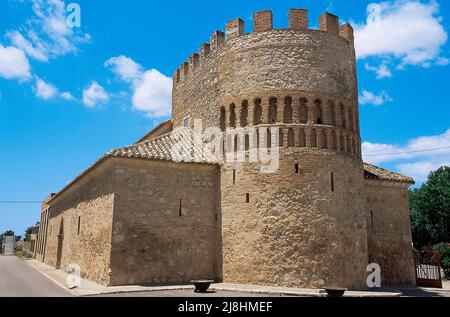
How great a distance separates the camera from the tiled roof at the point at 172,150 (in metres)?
14.7

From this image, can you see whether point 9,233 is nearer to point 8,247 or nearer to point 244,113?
point 8,247

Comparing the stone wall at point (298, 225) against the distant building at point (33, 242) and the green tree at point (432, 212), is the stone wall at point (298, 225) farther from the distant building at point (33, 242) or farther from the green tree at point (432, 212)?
the distant building at point (33, 242)

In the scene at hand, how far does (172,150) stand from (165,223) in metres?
3.21

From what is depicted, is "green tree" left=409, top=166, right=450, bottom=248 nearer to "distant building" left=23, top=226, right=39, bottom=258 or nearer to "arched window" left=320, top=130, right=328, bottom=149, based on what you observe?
"arched window" left=320, top=130, right=328, bottom=149

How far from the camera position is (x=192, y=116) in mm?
18797

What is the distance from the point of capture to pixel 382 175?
1817 centimetres

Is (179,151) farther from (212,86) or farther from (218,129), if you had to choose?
(212,86)

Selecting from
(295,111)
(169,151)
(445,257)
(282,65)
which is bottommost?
(445,257)

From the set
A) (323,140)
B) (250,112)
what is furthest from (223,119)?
(323,140)

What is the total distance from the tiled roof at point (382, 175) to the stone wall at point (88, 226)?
11232mm

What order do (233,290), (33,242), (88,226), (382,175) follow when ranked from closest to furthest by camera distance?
(233,290), (88,226), (382,175), (33,242)

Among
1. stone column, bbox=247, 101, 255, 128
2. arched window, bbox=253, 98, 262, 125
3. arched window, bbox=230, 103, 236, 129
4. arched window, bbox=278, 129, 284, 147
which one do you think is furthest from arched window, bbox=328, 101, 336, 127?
arched window, bbox=230, 103, 236, 129
